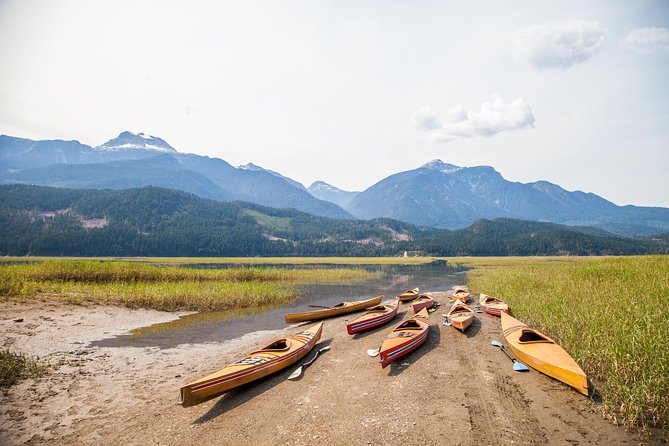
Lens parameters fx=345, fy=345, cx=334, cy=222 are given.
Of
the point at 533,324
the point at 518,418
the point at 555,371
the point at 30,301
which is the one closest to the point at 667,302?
the point at 533,324

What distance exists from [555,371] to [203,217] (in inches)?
7868

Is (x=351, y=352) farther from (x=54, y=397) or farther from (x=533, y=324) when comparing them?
(x=54, y=397)

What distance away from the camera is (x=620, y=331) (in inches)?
385

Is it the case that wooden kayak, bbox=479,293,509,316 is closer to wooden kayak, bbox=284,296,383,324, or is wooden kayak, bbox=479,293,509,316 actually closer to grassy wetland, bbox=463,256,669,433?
grassy wetland, bbox=463,256,669,433

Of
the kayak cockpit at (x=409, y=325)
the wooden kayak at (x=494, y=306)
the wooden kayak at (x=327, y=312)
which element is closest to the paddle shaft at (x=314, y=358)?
the kayak cockpit at (x=409, y=325)

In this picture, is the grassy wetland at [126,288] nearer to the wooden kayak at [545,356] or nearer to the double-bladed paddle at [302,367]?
the double-bladed paddle at [302,367]

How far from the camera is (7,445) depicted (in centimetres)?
807

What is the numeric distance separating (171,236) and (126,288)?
13344cm

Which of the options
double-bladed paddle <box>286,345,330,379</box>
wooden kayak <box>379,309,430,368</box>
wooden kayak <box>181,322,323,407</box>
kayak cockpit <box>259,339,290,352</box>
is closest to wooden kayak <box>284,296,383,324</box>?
wooden kayak <box>181,322,323,407</box>

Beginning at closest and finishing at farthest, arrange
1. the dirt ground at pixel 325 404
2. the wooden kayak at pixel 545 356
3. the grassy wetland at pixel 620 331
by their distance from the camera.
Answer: the grassy wetland at pixel 620 331 < the dirt ground at pixel 325 404 < the wooden kayak at pixel 545 356

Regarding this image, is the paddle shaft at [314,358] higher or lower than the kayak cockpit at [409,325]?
lower

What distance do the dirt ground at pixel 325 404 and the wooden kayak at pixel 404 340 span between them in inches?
17.8

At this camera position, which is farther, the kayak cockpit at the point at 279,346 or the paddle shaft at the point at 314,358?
the paddle shaft at the point at 314,358

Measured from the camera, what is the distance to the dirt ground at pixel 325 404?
7.55m
